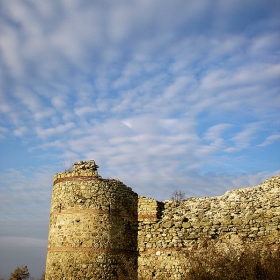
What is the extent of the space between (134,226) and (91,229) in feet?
6.67

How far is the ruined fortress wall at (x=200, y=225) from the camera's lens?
42.7 feet

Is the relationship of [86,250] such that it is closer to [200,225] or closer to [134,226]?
[134,226]

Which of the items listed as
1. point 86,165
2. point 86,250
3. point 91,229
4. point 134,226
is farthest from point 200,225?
point 86,165

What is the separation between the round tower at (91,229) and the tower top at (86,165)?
0.24ft

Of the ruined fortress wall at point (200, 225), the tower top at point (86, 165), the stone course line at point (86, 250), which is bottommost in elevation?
the stone course line at point (86, 250)

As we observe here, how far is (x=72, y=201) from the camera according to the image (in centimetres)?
1438

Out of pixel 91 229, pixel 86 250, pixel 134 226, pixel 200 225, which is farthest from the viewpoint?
pixel 134 226

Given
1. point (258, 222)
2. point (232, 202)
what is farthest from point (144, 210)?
point (258, 222)

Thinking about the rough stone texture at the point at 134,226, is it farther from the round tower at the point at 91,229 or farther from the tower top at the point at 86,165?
the tower top at the point at 86,165

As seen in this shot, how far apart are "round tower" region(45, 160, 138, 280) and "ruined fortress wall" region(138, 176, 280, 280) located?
637 mm

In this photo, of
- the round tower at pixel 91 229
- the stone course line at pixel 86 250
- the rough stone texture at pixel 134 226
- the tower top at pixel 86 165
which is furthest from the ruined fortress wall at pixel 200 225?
the tower top at pixel 86 165

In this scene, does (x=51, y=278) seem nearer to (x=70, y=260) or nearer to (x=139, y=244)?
(x=70, y=260)

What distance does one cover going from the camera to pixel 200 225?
551 inches

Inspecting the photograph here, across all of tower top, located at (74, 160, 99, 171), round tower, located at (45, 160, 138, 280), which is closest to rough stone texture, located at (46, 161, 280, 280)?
round tower, located at (45, 160, 138, 280)
